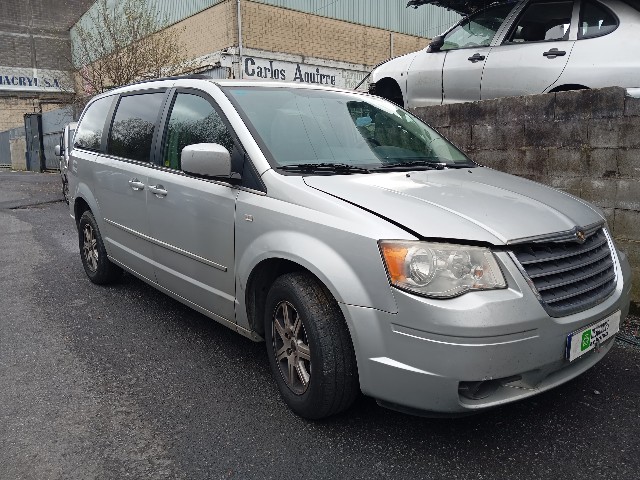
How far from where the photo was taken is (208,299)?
11.0ft

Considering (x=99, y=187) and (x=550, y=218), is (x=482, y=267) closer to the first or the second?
(x=550, y=218)

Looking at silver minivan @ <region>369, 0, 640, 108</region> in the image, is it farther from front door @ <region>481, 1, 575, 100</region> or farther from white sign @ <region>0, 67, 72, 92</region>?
white sign @ <region>0, 67, 72, 92</region>

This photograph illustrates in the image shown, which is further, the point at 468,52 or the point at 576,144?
the point at 468,52

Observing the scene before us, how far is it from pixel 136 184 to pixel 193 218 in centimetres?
89

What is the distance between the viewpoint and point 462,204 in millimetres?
2584

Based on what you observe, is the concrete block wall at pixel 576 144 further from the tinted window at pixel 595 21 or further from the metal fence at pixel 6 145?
the metal fence at pixel 6 145

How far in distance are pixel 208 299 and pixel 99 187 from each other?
196 centimetres

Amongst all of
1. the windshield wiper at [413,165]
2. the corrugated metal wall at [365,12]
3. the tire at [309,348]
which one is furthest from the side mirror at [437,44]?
the corrugated metal wall at [365,12]

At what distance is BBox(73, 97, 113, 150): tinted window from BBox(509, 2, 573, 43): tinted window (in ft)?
13.3

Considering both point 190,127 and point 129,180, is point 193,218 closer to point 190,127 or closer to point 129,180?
point 190,127

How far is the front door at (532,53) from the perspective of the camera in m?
5.20

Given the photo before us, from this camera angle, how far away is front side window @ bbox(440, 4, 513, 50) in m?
5.80

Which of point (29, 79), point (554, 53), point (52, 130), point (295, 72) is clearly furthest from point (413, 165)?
point (29, 79)

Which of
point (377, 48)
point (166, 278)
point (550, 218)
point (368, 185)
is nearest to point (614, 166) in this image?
point (550, 218)
